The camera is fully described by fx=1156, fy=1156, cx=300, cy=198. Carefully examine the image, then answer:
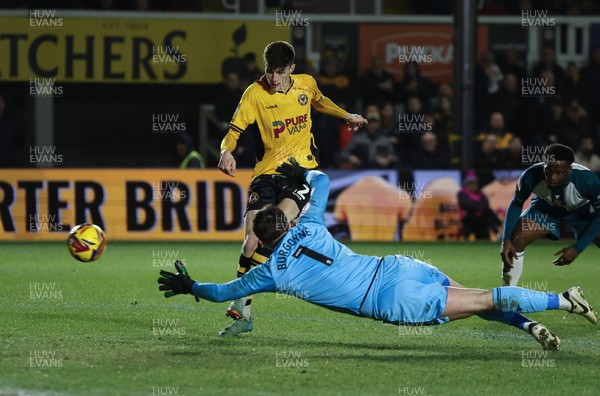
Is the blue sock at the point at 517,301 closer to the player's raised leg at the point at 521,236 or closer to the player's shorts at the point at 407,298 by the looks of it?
the player's shorts at the point at 407,298

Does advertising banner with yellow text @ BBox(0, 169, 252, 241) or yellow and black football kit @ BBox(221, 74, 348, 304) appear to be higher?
yellow and black football kit @ BBox(221, 74, 348, 304)

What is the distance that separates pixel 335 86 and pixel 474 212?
3.36 m

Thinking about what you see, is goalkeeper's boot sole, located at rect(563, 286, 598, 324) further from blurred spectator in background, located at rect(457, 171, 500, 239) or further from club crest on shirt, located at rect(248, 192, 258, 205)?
blurred spectator in background, located at rect(457, 171, 500, 239)

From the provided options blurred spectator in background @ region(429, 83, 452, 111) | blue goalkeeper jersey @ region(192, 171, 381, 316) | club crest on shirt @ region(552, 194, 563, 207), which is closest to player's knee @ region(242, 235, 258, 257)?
Result: blue goalkeeper jersey @ region(192, 171, 381, 316)

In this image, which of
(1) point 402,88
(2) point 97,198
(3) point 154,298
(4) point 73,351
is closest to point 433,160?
(1) point 402,88

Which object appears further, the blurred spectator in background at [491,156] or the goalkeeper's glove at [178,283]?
the blurred spectator in background at [491,156]

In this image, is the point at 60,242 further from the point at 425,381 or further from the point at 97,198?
the point at 425,381

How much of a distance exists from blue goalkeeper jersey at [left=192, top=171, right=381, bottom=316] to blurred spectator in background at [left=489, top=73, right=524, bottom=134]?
494 inches

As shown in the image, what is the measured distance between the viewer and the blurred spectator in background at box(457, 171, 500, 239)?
1805cm

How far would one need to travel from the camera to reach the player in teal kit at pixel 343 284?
774cm

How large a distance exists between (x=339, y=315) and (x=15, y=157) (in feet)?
33.6

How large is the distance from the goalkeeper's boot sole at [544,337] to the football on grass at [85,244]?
421cm

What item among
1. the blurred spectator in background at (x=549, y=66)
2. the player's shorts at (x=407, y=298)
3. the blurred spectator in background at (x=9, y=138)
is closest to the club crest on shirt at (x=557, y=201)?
the player's shorts at (x=407, y=298)

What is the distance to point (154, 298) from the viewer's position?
11344mm
